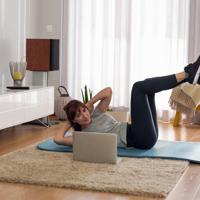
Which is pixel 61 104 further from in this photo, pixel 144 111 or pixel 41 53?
A: pixel 144 111

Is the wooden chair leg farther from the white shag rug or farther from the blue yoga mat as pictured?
the white shag rug

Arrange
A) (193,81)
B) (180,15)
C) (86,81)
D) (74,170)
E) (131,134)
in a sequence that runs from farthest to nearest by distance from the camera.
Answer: (86,81) < (180,15) < (131,134) < (193,81) < (74,170)

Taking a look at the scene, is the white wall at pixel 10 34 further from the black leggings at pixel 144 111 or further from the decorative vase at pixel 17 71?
the black leggings at pixel 144 111

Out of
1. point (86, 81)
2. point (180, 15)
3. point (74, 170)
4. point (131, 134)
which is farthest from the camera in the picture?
point (86, 81)

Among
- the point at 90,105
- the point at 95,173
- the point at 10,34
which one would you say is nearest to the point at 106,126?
the point at 90,105

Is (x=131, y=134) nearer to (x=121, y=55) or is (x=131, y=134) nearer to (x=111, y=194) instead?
(x=111, y=194)

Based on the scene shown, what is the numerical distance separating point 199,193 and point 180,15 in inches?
150

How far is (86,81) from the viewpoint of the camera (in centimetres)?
712

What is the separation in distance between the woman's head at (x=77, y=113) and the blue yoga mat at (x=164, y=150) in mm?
328

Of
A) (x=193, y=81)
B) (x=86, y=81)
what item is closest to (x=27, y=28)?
(x=86, y=81)

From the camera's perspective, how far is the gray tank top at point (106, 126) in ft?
14.0

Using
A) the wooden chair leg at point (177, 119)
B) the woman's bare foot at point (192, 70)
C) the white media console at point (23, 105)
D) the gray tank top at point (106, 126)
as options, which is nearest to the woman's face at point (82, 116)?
the gray tank top at point (106, 126)

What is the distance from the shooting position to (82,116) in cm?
411

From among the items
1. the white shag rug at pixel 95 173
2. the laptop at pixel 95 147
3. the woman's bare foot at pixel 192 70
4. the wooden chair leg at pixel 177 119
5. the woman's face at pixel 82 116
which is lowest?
the wooden chair leg at pixel 177 119
